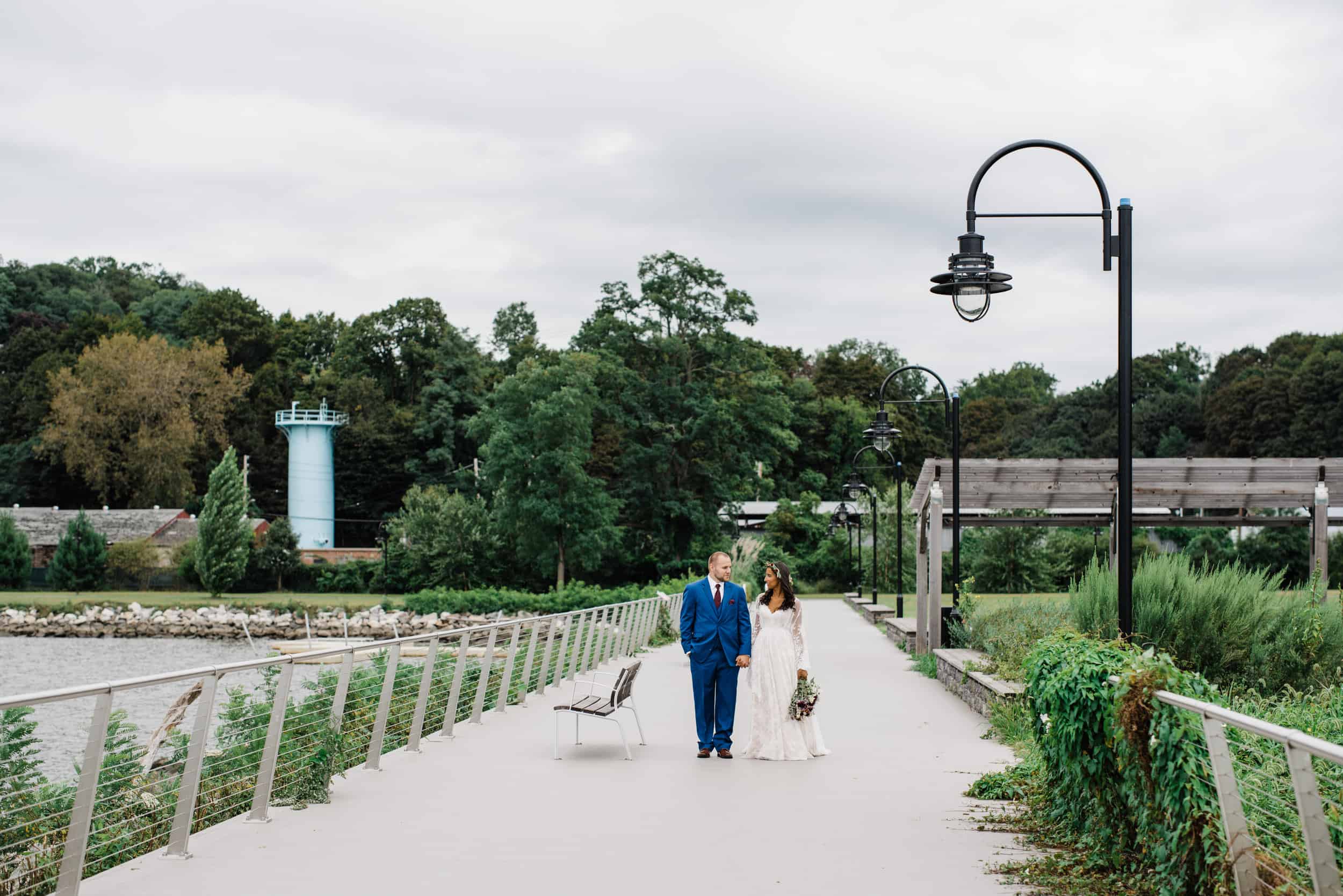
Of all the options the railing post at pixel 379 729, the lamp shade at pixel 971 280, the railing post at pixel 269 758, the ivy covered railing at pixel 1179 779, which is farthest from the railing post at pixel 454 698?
the ivy covered railing at pixel 1179 779

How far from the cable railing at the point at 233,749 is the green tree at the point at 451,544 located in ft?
133

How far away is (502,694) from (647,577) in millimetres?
44082

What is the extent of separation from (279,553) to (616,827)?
5974 cm

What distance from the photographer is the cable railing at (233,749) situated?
20.0 ft

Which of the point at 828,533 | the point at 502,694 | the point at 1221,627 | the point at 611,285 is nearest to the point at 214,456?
the point at 611,285

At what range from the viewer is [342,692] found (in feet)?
29.0

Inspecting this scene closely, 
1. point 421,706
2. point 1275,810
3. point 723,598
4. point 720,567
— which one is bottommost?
point 421,706

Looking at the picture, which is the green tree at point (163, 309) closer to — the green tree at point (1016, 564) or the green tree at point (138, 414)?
the green tree at point (138, 414)

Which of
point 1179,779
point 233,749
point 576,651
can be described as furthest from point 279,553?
point 1179,779

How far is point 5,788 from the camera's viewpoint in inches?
420

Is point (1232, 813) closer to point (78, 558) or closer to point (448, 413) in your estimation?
point (78, 558)

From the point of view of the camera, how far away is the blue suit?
1064 cm

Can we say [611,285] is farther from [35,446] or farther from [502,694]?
[502,694]

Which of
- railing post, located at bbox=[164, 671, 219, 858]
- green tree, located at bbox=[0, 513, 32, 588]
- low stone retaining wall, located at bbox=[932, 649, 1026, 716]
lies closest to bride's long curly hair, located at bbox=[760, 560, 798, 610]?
low stone retaining wall, located at bbox=[932, 649, 1026, 716]
